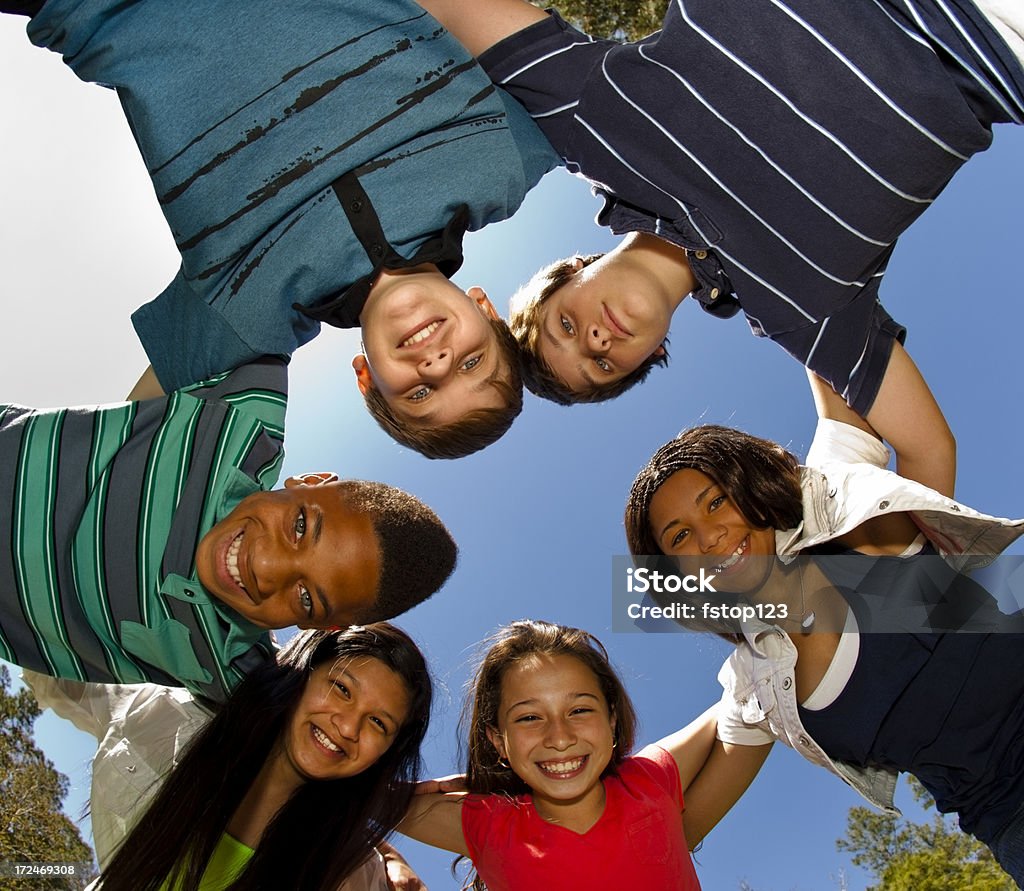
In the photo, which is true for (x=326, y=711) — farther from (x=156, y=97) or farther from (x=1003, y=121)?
(x=1003, y=121)

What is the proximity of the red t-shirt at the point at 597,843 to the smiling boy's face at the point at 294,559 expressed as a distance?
96 centimetres

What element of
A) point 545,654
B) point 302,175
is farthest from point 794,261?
point 545,654

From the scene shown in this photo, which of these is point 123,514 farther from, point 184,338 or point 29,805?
point 29,805

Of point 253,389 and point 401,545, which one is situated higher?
point 253,389

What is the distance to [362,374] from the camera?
294 cm

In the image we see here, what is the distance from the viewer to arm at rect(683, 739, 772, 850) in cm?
318

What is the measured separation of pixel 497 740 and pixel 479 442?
1.16 m

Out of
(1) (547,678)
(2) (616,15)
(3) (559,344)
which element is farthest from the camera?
(2) (616,15)

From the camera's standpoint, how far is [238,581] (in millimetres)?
2561

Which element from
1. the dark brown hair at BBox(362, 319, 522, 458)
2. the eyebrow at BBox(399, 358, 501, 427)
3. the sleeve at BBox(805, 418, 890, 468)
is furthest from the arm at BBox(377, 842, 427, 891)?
the sleeve at BBox(805, 418, 890, 468)

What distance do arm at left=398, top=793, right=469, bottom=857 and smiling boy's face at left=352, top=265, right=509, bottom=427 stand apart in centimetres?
151

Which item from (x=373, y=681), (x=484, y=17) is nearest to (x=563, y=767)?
(x=373, y=681)

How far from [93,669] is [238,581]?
57 centimetres

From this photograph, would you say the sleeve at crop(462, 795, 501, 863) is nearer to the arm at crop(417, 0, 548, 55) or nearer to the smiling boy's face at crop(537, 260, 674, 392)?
the smiling boy's face at crop(537, 260, 674, 392)
